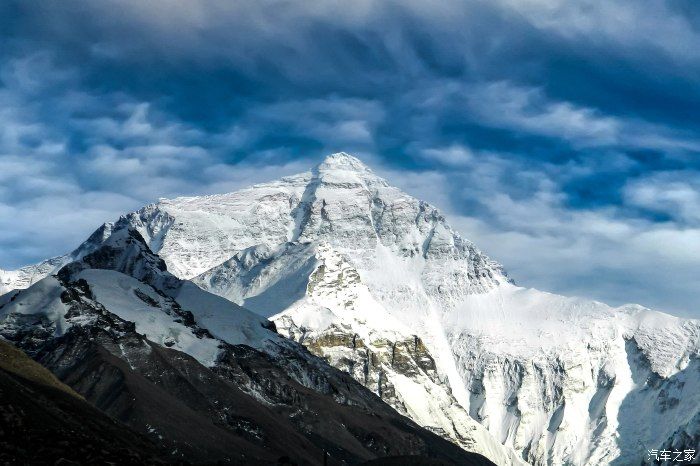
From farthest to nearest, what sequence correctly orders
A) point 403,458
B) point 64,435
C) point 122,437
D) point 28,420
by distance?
1. point 403,458
2. point 122,437
3. point 28,420
4. point 64,435

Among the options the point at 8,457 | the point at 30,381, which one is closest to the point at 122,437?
the point at 30,381

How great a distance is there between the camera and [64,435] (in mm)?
110688

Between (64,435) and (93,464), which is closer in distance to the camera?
(93,464)

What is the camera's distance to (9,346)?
18362 centimetres

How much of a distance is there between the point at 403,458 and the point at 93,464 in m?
84.3

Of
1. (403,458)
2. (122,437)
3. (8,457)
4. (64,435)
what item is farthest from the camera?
(403,458)

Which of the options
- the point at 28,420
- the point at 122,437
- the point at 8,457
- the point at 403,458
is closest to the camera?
the point at 8,457

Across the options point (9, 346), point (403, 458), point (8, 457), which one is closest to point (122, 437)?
point (9, 346)

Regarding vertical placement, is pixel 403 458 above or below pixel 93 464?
above

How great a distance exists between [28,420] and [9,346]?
66.3 meters

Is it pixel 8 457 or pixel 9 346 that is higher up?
pixel 9 346

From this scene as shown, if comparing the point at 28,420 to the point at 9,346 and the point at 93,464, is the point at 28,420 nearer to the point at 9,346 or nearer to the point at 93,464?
the point at 93,464

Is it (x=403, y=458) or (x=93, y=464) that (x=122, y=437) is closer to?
(x=403, y=458)

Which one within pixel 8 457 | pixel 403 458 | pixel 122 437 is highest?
pixel 403 458
